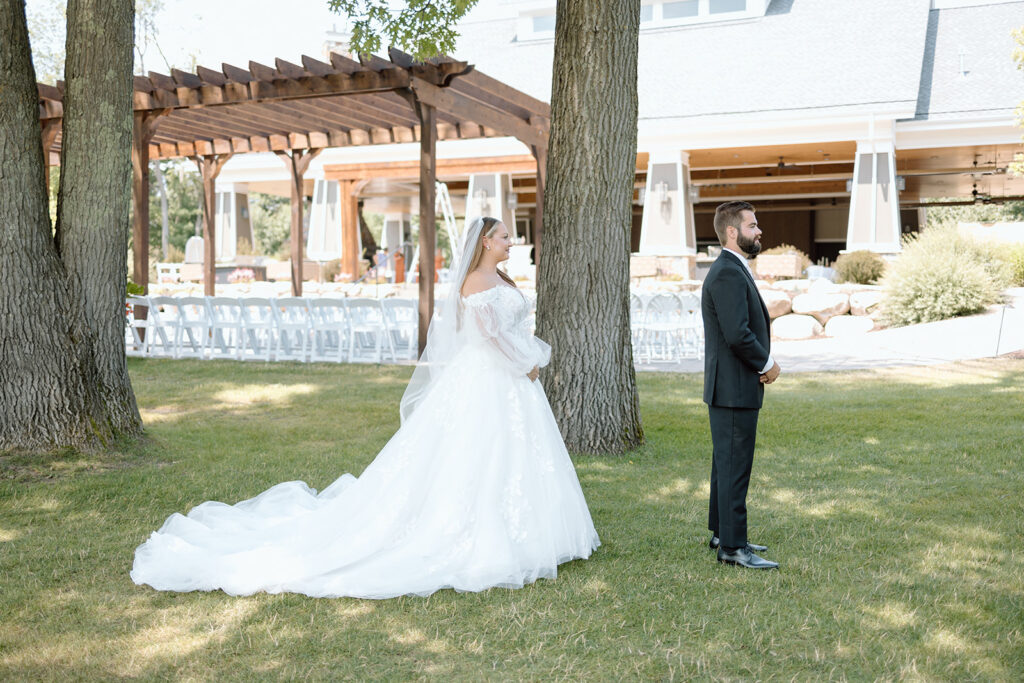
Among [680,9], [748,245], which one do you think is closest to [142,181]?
[748,245]

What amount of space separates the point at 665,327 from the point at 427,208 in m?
3.57

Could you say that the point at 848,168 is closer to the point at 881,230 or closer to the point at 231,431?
the point at 881,230

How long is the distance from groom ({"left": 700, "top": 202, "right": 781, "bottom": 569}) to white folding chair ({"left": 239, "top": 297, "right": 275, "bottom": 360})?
357 inches

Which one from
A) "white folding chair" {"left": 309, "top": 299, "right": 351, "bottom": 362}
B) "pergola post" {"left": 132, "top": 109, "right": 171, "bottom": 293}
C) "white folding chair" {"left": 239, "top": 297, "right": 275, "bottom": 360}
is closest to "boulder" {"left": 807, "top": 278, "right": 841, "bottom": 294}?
"white folding chair" {"left": 309, "top": 299, "right": 351, "bottom": 362}

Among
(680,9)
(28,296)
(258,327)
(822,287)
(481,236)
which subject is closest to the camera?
(481,236)

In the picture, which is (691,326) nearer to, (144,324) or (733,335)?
(144,324)

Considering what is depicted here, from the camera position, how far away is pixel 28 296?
655cm

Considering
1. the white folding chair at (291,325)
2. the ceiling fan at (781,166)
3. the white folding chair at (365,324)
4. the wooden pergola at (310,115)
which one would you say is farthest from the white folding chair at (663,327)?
the ceiling fan at (781,166)

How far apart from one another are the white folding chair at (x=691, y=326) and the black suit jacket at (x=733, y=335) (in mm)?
8868

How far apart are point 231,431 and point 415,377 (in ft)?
12.5

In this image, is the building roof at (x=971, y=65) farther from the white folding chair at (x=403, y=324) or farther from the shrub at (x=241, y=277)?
the shrub at (x=241, y=277)

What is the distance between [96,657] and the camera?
344cm

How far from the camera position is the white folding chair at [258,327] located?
41.9 feet

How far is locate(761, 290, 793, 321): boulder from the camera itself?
17078 millimetres
